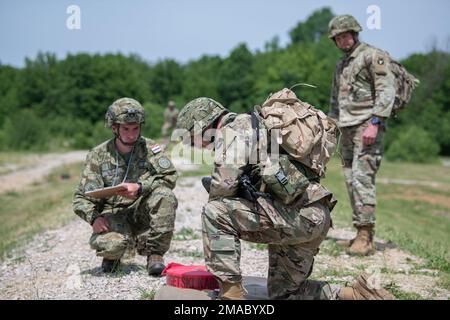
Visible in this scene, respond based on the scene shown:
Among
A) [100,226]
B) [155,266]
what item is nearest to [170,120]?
[100,226]

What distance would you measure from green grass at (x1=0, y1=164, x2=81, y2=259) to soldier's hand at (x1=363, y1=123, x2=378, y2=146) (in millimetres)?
5285

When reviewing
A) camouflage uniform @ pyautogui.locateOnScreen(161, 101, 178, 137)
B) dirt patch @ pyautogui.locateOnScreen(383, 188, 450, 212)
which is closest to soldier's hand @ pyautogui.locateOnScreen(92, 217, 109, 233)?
dirt patch @ pyautogui.locateOnScreen(383, 188, 450, 212)

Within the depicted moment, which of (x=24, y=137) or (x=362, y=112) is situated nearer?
(x=362, y=112)

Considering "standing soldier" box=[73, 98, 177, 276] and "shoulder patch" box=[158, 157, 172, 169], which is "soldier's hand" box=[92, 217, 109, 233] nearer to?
"standing soldier" box=[73, 98, 177, 276]

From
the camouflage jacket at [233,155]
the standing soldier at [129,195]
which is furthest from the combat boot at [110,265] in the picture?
the camouflage jacket at [233,155]

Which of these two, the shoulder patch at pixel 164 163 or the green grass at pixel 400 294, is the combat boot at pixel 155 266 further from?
the green grass at pixel 400 294

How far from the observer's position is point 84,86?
67.1 metres

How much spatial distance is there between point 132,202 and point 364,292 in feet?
9.71

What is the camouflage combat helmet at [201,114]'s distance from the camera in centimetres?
519

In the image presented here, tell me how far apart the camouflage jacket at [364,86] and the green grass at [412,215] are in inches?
40.9

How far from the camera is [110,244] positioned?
21.2ft

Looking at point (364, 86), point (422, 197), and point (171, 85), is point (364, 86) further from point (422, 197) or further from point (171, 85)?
point (171, 85)

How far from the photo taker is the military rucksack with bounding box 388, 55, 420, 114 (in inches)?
305
